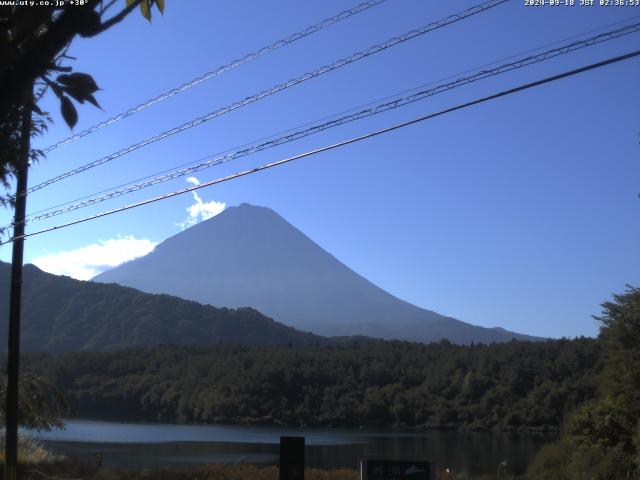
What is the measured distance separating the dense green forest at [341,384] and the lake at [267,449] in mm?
5886

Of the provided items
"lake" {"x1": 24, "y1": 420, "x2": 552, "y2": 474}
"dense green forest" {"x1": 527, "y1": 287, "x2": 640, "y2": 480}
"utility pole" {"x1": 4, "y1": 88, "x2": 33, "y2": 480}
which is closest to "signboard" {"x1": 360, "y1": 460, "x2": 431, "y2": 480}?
"utility pole" {"x1": 4, "y1": 88, "x2": 33, "y2": 480}

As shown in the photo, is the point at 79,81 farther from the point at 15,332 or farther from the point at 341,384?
the point at 341,384

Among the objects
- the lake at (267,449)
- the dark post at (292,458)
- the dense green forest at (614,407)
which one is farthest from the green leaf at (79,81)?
the lake at (267,449)

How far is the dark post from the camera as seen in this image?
877cm

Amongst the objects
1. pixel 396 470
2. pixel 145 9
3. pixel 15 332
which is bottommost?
pixel 396 470

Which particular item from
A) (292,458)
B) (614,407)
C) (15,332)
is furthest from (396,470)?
(614,407)

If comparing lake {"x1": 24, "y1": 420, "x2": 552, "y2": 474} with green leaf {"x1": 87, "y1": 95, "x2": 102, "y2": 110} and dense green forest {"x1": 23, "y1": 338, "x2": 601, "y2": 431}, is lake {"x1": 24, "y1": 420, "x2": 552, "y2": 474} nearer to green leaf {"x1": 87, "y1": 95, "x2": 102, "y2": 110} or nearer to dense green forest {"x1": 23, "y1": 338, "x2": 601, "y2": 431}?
dense green forest {"x1": 23, "y1": 338, "x2": 601, "y2": 431}

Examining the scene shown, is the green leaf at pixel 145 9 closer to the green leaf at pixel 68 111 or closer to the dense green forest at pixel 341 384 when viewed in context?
the green leaf at pixel 68 111

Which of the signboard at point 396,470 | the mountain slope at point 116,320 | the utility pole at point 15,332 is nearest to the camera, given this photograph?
the signboard at point 396,470

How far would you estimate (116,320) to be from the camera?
12506 centimetres

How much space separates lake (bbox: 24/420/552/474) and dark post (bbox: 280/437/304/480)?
20.9 m

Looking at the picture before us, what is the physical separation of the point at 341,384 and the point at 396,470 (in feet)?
231

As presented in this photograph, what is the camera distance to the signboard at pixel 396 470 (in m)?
8.44

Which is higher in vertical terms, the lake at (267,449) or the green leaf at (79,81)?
the green leaf at (79,81)
